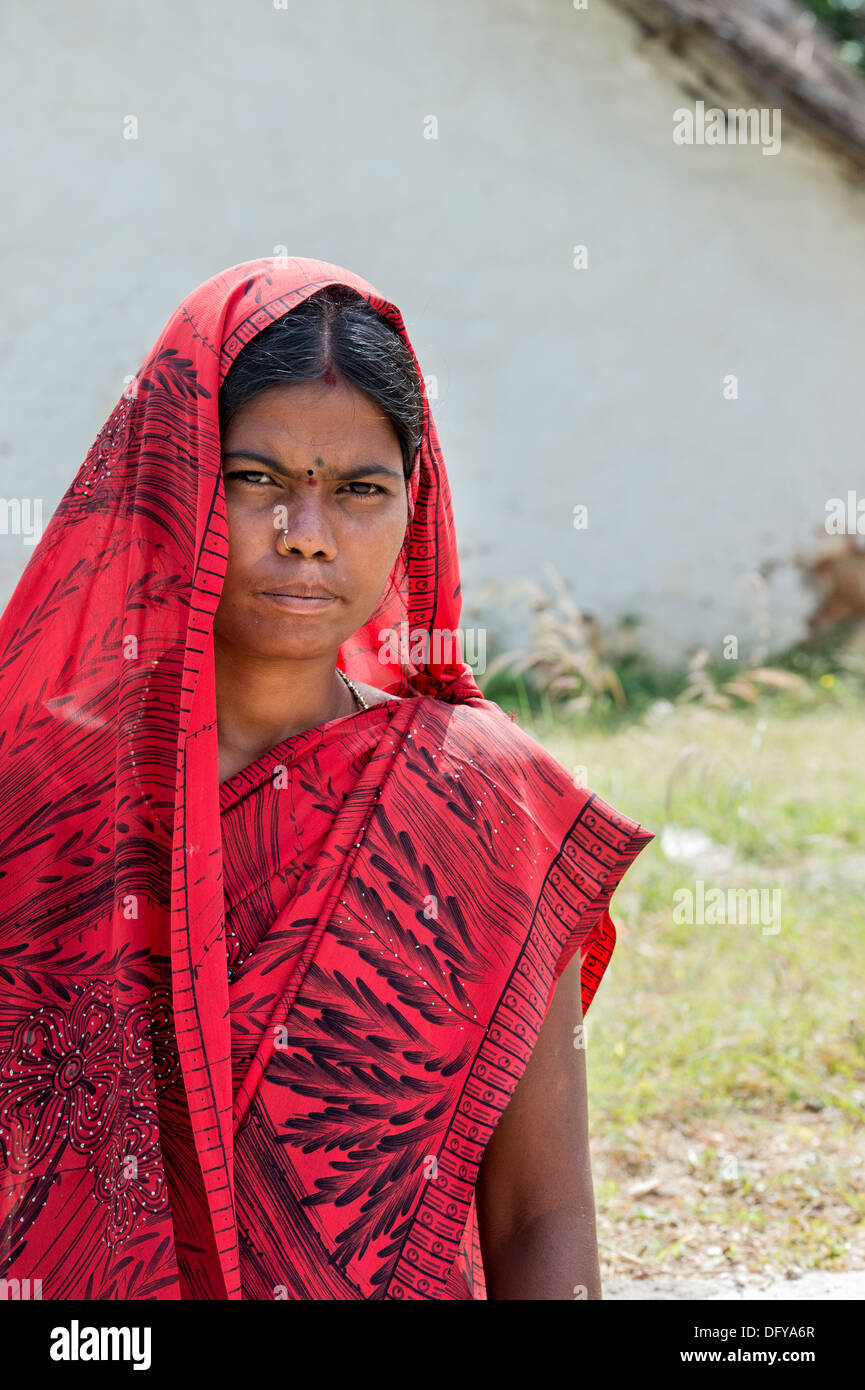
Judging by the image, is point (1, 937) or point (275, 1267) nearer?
point (275, 1267)

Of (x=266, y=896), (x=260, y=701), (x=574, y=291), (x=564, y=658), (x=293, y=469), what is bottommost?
(x=266, y=896)

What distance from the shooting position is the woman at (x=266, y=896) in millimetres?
1456

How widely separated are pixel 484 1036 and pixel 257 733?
50cm

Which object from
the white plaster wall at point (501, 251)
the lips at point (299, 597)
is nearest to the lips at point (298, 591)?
the lips at point (299, 597)

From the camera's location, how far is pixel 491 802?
160 centimetres

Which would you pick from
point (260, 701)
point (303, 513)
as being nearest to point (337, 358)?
point (303, 513)

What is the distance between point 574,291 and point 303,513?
594 centimetres

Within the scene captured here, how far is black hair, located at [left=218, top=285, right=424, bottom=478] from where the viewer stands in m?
1.51

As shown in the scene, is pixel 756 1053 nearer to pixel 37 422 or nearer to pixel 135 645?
pixel 135 645

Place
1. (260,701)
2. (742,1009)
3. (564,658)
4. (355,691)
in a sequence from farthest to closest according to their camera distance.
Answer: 1. (564,658)
2. (742,1009)
3. (355,691)
4. (260,701)

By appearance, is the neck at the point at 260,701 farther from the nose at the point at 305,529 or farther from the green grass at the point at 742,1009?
the green grass at the point at 742,1009

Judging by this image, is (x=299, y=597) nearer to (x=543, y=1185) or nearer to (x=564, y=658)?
(x=543, y=1185)

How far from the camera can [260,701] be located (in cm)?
168

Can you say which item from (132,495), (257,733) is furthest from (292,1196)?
(132,495)
